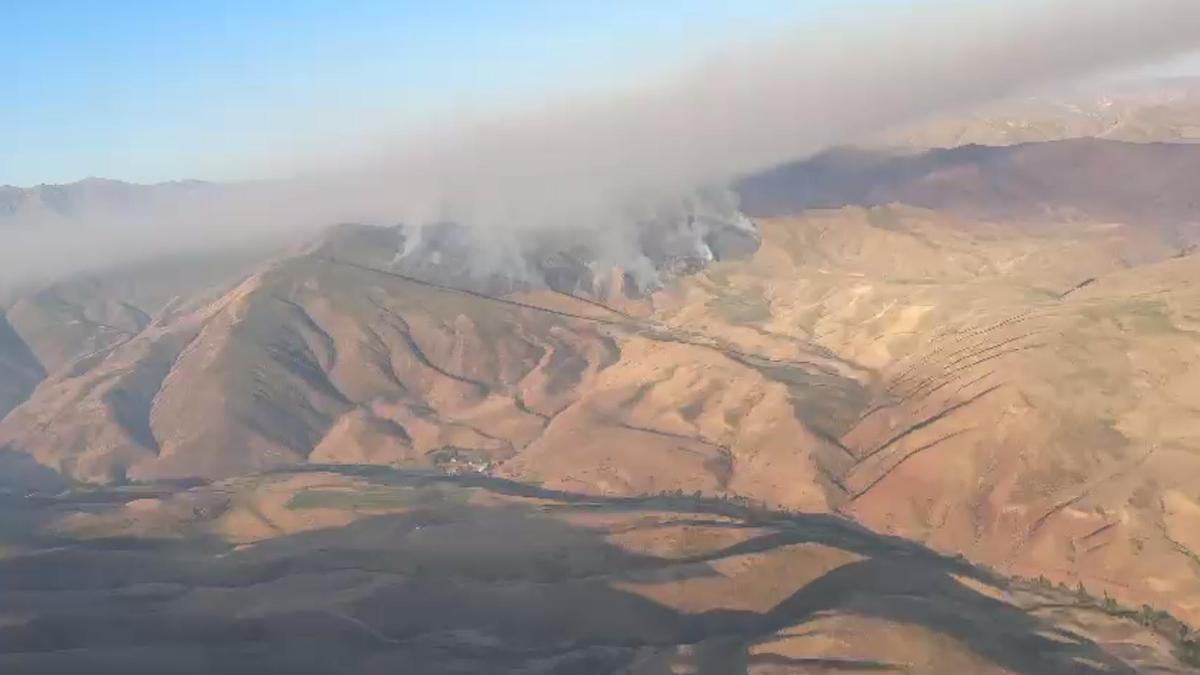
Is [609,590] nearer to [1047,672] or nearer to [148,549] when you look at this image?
[1047,672]

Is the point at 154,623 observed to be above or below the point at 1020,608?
above

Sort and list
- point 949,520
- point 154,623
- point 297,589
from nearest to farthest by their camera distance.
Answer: point 154,623 < point 297,589 < point 949,520

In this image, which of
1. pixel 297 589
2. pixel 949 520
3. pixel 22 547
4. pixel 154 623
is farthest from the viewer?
pixel 949 520

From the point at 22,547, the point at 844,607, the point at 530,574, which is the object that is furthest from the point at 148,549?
the point at 844,607

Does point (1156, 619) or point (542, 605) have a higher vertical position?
point (542, 605)

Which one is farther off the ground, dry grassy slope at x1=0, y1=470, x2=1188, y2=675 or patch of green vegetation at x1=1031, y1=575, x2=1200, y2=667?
dry grassy slope at x1=0, y1=470, x2=1188, y2=675

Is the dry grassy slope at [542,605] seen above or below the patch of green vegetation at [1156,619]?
above

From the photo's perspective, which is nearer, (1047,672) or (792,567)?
(1047,672)

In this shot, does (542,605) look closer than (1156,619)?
Yes
